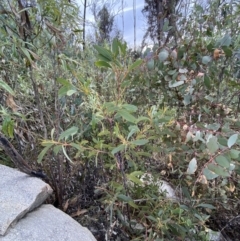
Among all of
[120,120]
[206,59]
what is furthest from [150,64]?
[120,120]

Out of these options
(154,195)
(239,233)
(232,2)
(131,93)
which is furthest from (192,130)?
(232,2)

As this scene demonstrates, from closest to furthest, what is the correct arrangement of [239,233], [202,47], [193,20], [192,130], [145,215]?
[192,130] → [145,215] → [202,47] → [239,233] → [193,20]

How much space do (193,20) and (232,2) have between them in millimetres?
176

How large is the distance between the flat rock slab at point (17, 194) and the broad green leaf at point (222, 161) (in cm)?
50

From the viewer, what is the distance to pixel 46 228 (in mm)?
828

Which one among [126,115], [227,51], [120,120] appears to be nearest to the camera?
[126,115]

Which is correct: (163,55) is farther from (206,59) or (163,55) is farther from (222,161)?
(222,161)

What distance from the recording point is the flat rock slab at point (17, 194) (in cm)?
79

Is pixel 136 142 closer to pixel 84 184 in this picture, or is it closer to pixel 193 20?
pixel 84 184

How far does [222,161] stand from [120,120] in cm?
27

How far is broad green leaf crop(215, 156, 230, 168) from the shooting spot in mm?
671

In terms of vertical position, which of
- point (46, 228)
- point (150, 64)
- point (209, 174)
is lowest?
point (46, 228)

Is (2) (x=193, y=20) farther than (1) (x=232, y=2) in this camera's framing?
Yes

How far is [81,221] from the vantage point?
40.9 inches
